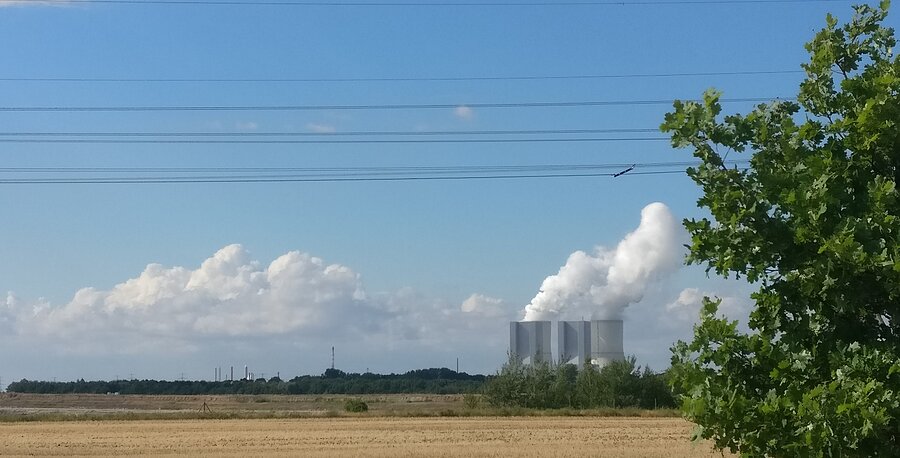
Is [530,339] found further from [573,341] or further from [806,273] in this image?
[806,273]

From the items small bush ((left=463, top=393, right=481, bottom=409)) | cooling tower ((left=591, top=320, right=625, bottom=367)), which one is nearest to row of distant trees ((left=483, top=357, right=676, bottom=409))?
small bush ((left=463, top=393, right=481, bottom=409))

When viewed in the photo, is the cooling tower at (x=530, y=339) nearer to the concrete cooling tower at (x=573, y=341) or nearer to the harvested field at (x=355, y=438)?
the concrete cooling tower at (x=573, y=341)

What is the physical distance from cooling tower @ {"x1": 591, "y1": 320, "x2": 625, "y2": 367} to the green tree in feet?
258

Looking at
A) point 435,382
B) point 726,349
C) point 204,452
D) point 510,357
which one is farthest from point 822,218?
point 435,382

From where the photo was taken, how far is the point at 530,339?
9456 cm

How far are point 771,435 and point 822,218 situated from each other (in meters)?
2.41

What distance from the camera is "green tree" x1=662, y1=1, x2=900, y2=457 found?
36.8ft

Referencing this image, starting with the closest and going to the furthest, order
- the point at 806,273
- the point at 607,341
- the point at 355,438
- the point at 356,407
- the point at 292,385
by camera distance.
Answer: the point at 806,273, the point at 355,438, the point at 356,407, the point at 607,341, the point at 292,385

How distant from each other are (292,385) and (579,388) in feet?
323

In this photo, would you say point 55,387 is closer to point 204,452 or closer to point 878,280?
point 204,452

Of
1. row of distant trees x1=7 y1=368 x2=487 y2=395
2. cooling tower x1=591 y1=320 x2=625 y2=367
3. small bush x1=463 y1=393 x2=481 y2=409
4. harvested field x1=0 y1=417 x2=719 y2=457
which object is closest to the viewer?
harvested field x1=0 y1=417 x2=719 y2=457

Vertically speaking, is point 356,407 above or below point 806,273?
below

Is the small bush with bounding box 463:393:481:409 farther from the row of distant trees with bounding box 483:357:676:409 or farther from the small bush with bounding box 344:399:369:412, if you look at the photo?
the small bush with bounding box 344:399:369:412

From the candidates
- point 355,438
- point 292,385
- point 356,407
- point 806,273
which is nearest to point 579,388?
point 356,407
